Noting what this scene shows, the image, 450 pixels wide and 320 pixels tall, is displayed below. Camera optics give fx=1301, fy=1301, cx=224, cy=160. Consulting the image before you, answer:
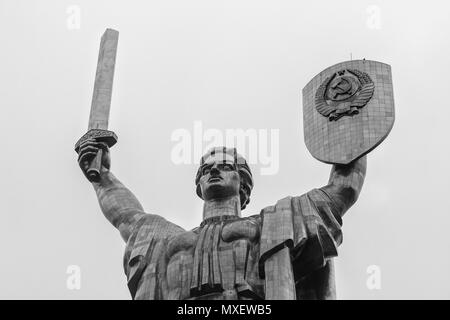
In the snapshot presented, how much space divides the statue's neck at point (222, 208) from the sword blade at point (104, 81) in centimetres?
237

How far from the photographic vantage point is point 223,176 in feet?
69.3

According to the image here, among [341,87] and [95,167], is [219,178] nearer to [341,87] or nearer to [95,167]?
[95,167]

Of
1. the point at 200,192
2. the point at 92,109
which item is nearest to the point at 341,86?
the point at 200,192

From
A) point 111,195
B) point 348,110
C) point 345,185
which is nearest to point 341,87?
point 348,110

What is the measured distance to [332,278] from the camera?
20.3m

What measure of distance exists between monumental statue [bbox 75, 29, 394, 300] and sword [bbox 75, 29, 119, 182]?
0.02m

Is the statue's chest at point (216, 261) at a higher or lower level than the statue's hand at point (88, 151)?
lower

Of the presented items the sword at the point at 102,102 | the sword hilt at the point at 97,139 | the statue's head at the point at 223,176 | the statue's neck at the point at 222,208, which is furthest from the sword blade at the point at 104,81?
the statue's neck at the point at 222,208

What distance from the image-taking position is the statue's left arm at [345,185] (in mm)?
20344

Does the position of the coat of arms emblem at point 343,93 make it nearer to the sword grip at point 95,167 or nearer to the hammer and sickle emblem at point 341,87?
the hammer and sickle emblem at point 341,87

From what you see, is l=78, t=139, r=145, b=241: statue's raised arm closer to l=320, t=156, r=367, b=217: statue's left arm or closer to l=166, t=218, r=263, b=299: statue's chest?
l=166, t=218, r=263, b=299: statue's chest
